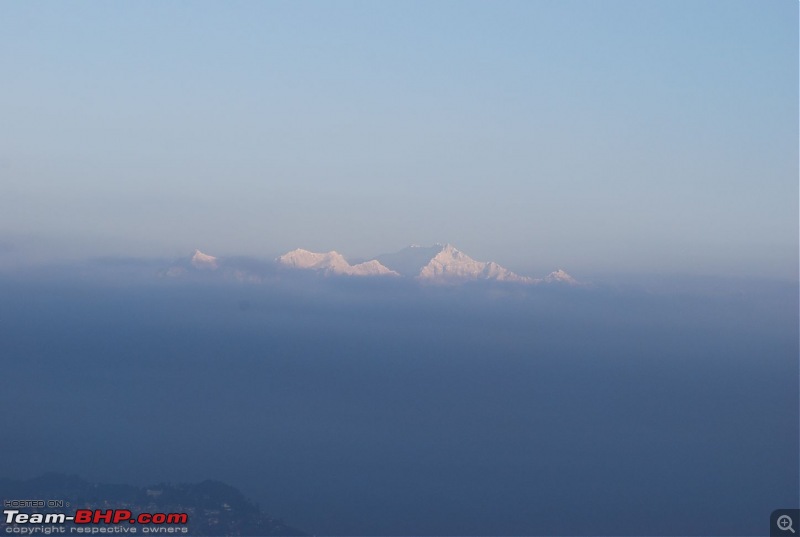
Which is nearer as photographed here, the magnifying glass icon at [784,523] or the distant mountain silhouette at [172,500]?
the magnifying glass icon at [784,523]

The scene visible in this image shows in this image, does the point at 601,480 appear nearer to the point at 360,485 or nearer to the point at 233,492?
the point at 360,485

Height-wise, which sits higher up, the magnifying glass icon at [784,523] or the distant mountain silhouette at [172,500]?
the magnifying glass icon at [784,523]

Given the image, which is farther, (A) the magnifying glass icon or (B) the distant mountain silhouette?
(B) the distant mountain silhouette

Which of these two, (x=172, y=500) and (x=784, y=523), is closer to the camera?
(x=784, y=523)

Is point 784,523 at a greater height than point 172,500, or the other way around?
point 784,523
